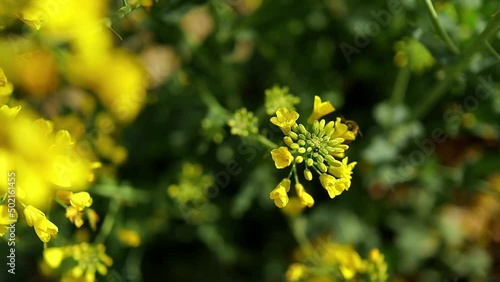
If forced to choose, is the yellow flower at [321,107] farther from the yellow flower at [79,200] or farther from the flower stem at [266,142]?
the yellow flower at [79,200]

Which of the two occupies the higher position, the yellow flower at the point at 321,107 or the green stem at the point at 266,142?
the yellow flower at the point at 321,107

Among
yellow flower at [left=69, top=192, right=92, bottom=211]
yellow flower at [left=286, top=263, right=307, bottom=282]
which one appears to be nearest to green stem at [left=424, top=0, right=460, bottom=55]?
yellow flower at [left=286, top=263, right=307, bottom=282]

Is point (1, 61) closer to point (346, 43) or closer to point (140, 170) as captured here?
point (140, 170)

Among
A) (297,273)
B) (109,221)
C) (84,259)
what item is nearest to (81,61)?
(109,221)

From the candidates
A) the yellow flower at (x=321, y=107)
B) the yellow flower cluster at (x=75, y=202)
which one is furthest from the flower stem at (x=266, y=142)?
the yellow flower cluster at (x=75, y=202)

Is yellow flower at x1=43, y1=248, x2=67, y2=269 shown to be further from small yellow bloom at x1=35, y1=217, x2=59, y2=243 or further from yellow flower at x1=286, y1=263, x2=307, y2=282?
yellow flower at x1=286, y1=263, x2=307, y2=282

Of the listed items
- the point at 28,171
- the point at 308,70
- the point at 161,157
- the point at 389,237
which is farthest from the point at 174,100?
the point at 389,237
